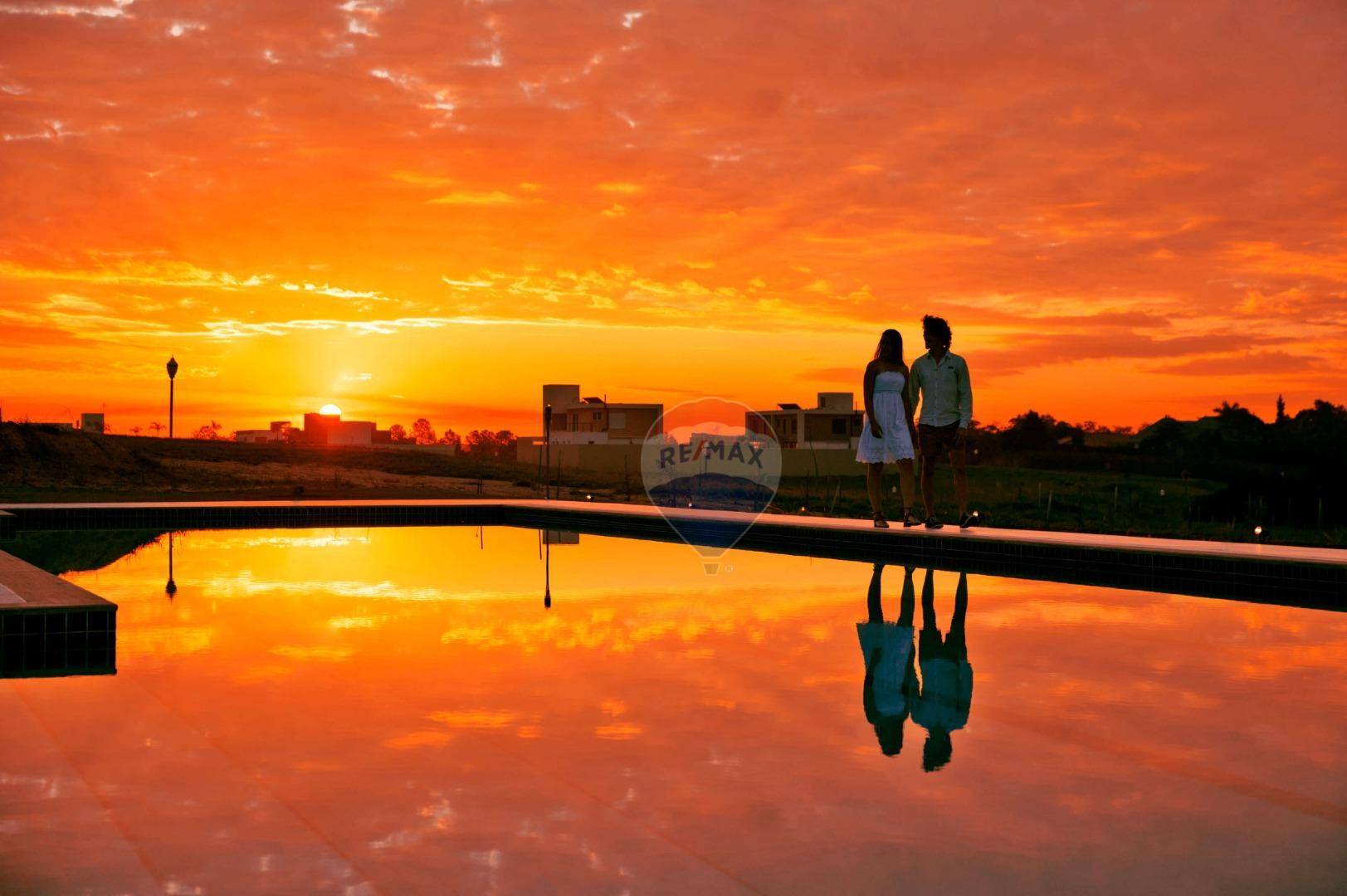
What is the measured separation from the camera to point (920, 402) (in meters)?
9.93

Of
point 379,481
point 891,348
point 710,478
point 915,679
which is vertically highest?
point 891,348

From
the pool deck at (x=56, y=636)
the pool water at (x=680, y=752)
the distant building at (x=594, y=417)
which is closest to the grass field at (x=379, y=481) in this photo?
the distant building at (x=594, y=417)

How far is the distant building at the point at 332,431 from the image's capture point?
59.7m

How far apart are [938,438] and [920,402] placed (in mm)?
337

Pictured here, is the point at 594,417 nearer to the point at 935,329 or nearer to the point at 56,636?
the point at 935,329

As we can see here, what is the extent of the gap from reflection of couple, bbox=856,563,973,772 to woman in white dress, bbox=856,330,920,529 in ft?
8.38

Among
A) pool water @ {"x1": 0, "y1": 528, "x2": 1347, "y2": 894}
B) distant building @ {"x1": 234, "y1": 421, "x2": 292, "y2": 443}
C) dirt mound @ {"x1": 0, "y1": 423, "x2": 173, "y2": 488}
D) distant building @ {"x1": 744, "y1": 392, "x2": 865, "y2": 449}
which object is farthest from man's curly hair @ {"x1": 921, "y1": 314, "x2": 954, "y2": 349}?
distant building @ {"x1": 234, "y1": 421, "x2": 292, "y2": 443}

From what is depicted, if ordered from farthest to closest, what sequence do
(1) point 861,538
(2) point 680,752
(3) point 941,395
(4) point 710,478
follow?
(4) point 710,478
(1) point 861,538
(3) point 941,395
(2) point 680,752

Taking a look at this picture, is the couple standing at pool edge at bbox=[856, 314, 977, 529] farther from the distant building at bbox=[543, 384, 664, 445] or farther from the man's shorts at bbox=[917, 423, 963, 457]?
the distant building at bbox=[543, 384, 664, 445]

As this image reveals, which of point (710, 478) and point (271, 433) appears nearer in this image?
point (710, 478)

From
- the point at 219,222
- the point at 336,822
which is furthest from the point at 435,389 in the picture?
the point at 336,822

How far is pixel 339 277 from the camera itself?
62.8 feet

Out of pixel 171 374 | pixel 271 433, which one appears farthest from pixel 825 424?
pixel 271 433

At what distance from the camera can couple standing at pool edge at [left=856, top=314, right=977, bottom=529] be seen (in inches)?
384
